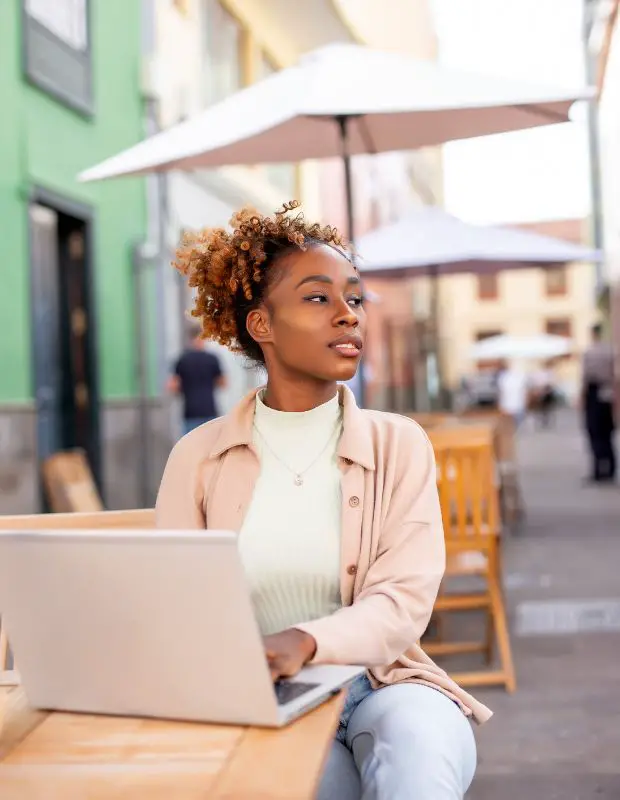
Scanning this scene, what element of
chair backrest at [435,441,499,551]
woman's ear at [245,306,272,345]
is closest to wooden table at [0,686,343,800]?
woman's ear at [245,306,272,345]

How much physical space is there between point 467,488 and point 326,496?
3.32 m

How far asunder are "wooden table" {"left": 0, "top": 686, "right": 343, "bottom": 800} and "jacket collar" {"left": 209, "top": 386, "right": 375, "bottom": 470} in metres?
0.59

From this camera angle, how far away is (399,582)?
2.25 meters

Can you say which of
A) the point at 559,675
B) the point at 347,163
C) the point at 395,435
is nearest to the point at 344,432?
the point at 395,435

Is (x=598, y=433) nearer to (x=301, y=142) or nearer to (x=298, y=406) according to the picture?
(x=301, y=142)

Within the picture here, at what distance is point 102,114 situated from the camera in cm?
1111

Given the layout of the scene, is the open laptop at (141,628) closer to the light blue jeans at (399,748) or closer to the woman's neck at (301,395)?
the light blue jeans at (399,748)

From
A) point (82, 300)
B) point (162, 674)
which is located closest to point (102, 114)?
point (82, 300)

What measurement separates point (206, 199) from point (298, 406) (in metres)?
12.2

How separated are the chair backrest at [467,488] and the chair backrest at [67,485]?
173 cm

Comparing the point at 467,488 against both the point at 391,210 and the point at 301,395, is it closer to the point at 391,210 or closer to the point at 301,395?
the point at 301,395

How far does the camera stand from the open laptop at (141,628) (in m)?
1.70

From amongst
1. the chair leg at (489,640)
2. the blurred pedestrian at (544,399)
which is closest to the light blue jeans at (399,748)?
the chair leg at (489,640)

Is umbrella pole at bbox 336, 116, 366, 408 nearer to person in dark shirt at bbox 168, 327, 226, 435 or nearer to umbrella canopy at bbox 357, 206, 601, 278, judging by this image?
umbrella canopy at bbox 357, 206, 601, 278
